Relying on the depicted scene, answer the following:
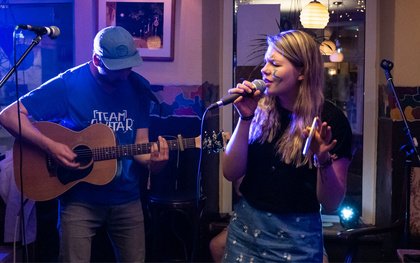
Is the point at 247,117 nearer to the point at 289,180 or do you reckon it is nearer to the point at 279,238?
the point at 289,180

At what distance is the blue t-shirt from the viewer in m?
2.49

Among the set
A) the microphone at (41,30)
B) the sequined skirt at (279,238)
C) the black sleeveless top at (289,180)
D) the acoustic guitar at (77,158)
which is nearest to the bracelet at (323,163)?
the black sleeveless top at (289,180)

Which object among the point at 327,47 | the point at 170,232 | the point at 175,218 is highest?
the point at 327,47

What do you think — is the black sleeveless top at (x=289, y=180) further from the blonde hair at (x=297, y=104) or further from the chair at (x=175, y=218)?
the chair at (x=175, y=218)

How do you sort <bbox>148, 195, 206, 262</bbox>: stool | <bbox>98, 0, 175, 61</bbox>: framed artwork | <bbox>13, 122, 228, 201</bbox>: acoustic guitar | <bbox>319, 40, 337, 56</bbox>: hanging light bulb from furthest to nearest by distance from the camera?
1. <bbox>319, 40, 337, 56</bbox>: hanging light bulb
2. <bbox>98, 0, 175, 61</bbox>: framed artwork
3. <bbox>148, 195, 206, 262</bbox>: stool
4. <bbox>13, 122, 228, 201</bbox>: acoustic guitar

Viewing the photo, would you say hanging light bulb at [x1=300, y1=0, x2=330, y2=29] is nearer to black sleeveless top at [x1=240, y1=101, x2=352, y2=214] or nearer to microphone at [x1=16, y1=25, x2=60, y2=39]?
microphone at [x1=16, y1=25, x2=60, y2=39]

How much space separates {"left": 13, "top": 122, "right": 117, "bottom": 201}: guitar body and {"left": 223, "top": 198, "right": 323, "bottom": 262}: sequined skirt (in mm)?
1112

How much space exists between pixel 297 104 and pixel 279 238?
17.6 inches

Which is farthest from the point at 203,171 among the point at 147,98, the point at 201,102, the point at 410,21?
the point at 410,21

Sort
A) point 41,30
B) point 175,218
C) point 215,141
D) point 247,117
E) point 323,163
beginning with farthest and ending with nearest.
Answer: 1. point 175,218
2. point 41,30
3. point 215,141
4. point 247,117
5. point 323,163

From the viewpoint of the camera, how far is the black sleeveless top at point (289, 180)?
1.61 metres

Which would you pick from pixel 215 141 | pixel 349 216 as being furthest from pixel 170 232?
pixel 215 141

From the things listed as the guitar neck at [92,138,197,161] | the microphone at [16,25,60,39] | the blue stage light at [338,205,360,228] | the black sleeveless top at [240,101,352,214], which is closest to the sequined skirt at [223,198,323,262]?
the black sleeveless top at [240,101,352,214]

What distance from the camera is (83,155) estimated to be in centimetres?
262
